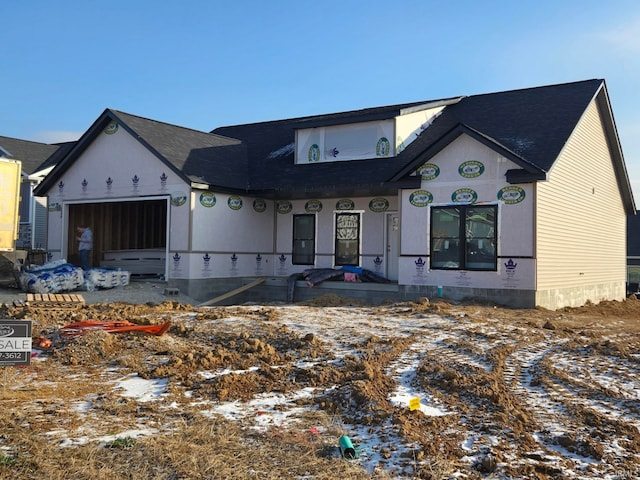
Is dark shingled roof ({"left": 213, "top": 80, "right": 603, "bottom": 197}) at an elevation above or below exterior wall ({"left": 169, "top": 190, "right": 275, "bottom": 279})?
above

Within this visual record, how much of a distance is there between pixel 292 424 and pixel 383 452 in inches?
44.4

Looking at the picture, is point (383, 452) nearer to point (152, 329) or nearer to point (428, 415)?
point (428, 415)

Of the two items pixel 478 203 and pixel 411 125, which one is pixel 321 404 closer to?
pixel 478 203

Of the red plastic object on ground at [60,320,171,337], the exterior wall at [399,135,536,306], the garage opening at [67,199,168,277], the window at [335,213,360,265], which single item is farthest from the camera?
the garage opening at [67,199,168,277]

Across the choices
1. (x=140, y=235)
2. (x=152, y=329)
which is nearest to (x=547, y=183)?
(x=152, y=329)

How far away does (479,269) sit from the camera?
15.8 meters

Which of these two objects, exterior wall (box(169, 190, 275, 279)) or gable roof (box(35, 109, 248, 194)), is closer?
exterior wall (box(169, 190, 275, 279))

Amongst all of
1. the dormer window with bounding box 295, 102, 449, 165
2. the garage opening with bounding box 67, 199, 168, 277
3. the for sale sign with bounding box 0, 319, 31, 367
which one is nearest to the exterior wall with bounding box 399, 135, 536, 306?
the dormer window with bounding box 295, 102, 449, 165

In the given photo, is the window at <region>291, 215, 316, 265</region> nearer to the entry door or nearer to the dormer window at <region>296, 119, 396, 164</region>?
the dormer window at <region>296, 119, 396, 164</region>

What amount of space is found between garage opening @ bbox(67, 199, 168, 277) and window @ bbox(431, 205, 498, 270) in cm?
888

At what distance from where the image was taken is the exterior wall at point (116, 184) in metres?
18.3

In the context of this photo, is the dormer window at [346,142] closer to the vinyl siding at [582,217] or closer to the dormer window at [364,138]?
the dormer window at [364,138]

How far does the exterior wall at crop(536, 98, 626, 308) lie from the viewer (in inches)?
632

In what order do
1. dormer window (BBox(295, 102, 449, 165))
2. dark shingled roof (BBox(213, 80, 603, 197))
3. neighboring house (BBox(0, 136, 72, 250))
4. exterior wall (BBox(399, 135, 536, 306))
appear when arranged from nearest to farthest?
exterior wall (BBox(399, 135, 536, 306))
dark shingled roof (BBox(213, 80, 603, 197))
dormer window (BBox(295, 102, 449, 165))
neighboring house (BBox(0, 136, 72, 250))
